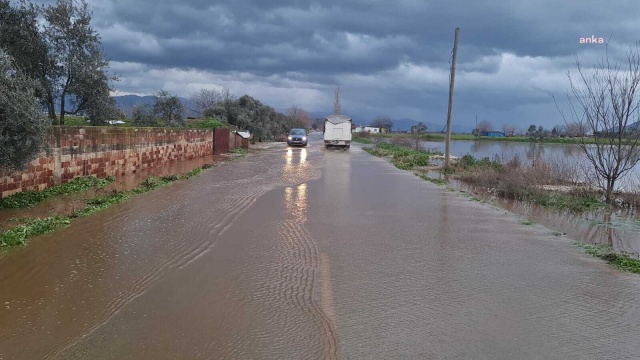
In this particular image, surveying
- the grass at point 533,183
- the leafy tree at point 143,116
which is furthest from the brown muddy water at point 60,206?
the leafy tree at point 143,116

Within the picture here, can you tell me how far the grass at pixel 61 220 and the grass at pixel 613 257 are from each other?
9365 millimetres

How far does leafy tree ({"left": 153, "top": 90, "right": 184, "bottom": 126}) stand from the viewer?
111 feet

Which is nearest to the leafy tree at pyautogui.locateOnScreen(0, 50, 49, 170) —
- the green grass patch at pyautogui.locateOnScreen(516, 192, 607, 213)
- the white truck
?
the green grass patch at pyautogui.locateOnScreen(516, 192, 607, 213)

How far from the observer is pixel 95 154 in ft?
50.4

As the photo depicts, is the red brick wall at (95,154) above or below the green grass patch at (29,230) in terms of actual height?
above

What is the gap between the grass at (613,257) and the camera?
7.47 metres

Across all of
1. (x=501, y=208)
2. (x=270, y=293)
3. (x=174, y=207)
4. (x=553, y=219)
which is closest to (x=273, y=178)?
(x=174, y=207)

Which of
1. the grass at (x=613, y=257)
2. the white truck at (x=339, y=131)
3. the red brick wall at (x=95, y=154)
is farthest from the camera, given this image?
the white truck at (x=339, y=131)

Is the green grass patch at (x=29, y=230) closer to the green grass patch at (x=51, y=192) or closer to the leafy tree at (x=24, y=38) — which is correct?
the green grass patch at (x=51, y=192)

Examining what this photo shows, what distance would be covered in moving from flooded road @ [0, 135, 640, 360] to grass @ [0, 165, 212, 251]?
32 cm

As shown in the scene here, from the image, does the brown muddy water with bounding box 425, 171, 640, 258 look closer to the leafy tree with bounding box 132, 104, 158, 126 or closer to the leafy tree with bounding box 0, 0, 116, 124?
the leafy tree with bounding box 0, 0, 116, 124

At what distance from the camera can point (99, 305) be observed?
17.4 feet

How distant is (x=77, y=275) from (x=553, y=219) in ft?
34.9

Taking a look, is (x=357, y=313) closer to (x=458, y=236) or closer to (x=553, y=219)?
(x=458, y=236)
